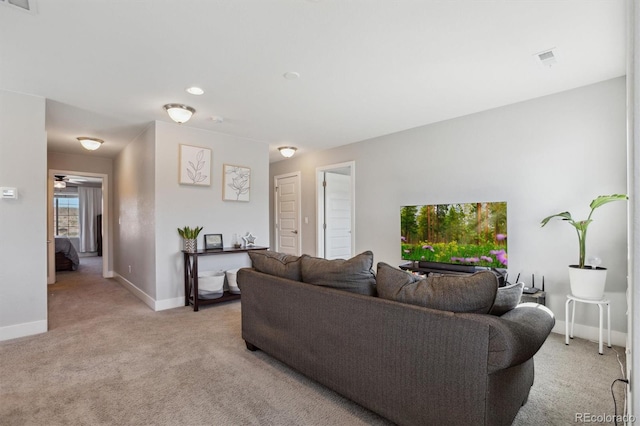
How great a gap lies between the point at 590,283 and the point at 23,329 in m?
5.37

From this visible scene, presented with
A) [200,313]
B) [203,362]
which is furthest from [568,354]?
[200,313]

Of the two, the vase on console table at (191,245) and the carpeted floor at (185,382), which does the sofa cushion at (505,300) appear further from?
the vase on console table at (191,245)

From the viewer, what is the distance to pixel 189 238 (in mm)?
4215

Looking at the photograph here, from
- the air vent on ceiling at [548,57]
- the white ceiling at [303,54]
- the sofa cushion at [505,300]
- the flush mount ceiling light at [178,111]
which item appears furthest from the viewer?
the flush mount ceiling light at [178,111]

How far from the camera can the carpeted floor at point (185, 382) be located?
184cm

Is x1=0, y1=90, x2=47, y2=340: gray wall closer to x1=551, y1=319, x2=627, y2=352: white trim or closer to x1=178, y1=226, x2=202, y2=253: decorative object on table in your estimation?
x1=178, y1=226, x2=202, y2=253: decorative object on table

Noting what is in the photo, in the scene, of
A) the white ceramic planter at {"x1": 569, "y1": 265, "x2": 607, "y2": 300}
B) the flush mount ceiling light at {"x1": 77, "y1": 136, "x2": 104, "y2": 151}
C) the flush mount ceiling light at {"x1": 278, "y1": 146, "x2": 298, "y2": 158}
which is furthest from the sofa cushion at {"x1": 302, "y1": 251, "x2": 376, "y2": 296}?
the flush mount ceiling light at {"x1": 77, "y1": 136, "x2": 104, "y2": 151}

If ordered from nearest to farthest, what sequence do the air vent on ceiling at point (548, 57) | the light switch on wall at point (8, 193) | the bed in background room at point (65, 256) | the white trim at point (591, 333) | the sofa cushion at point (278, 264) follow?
1. the sofa cushion at point (278, 264)
2. the air vent on ceiling at point (548, 57)
3. the white trim at point (591, 333)
4. the light switch on wall at point (8, 193)
5. the bed in background room at point (65, 256)

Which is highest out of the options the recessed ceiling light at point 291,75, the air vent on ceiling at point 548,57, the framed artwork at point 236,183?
the air vent on ceiling at point 548,57

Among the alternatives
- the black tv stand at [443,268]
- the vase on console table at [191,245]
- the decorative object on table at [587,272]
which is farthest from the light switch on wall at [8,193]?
the decorative object on table at [587,272]

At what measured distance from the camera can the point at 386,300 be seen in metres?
1.71

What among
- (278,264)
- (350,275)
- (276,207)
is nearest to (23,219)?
(278,264)

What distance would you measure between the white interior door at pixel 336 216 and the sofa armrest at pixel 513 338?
462cm

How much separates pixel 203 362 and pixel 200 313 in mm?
1451
